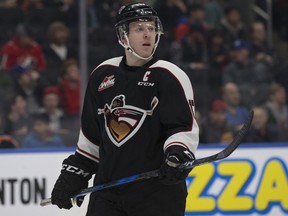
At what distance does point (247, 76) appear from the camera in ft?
23.0

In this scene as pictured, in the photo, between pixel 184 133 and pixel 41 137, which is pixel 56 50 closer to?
pixel 41 137

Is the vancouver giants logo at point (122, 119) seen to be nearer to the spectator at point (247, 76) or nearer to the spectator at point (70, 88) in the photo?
the spectator at point (70, 88)

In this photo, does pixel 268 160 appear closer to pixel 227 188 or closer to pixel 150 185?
pixel 227 188

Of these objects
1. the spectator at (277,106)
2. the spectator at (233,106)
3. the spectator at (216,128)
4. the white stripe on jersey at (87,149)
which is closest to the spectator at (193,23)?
the spectator at (233,106)

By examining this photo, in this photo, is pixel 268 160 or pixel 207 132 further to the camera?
pixel 207 132

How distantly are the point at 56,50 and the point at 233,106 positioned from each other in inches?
61.0

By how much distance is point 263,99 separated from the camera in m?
6.80

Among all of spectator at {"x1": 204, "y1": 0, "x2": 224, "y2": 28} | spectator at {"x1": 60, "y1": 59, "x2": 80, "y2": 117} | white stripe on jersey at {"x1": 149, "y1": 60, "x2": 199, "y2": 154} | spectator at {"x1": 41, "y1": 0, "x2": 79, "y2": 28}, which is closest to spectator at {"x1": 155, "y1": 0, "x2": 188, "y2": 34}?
spectator at {"x1": 204, "y1": 0, "x2": 224, "y2": 28}

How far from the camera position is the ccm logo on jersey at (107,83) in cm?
331

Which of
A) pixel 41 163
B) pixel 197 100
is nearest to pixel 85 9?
pixel 197 100

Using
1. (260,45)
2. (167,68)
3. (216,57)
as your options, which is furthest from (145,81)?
(260,45)

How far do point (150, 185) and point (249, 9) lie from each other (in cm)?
488

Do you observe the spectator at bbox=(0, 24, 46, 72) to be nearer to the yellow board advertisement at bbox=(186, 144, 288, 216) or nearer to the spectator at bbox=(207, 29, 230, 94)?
the spectator at bbox=(207, 29, 230, 94)

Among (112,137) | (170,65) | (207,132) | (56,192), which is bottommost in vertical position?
(207,132)
